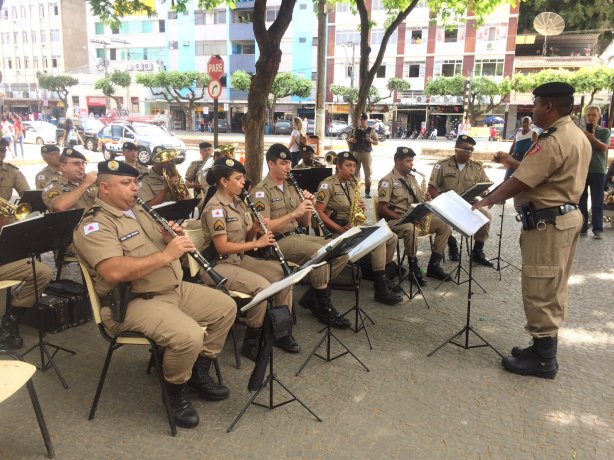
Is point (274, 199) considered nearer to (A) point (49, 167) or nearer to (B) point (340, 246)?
(B) point (340, 246)

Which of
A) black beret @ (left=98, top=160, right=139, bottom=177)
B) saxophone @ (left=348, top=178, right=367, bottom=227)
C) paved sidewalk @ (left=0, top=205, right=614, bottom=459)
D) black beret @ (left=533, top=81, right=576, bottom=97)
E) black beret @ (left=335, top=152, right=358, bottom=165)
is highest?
black beret @ (left=533, top=81, right=576, bottom=97)

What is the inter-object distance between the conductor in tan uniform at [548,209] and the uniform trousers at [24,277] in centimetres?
391

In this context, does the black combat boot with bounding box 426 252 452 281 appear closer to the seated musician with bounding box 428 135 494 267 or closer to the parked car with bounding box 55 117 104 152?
the seated musician with bounding box 428 135 494 267

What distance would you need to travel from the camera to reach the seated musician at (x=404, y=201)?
6.09m

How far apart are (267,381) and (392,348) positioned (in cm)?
149

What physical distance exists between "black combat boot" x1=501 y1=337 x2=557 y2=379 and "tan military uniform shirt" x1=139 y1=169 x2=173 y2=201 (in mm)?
4799

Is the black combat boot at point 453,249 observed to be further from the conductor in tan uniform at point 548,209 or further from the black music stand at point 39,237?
the black music stand at point 39,237

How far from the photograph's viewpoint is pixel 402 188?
6.22 metres

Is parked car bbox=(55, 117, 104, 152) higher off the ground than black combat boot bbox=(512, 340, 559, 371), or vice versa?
parked car bbox=(55, 117, 104, 152)

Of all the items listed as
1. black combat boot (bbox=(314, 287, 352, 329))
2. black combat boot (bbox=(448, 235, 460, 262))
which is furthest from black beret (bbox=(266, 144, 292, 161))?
black combat boot (bbox=(448, 235, 460, 262))

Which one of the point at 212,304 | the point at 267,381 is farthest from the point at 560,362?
the point at 212,304

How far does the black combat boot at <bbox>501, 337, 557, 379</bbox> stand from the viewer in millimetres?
3975

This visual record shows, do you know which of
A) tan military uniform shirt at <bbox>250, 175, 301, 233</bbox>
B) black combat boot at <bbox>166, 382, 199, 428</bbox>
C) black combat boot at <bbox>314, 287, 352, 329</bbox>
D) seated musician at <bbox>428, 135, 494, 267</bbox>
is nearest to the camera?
black combat boot at <bbox>166, 382, 199, 428</bbox>

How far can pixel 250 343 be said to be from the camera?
4.29m
